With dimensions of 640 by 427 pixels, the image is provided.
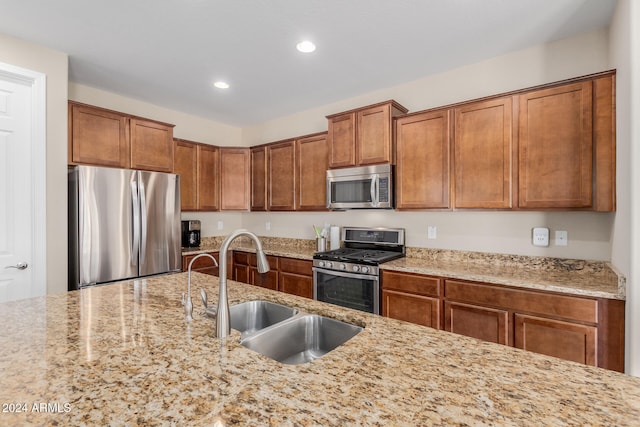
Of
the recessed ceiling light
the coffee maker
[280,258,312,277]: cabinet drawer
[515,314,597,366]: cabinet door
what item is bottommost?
[515,314,597,366]: cabinet door

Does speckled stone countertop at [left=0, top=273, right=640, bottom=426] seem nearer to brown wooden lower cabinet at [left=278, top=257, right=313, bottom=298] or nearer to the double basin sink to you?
the double basin sink

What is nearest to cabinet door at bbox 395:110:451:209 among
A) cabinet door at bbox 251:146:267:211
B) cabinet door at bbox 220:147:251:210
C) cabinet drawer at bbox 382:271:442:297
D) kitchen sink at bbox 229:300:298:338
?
cabinet drawer at bbox 382:271:442:297

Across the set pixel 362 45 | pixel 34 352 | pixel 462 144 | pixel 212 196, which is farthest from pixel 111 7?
pixel 462 144

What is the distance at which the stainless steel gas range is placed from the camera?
2.83m

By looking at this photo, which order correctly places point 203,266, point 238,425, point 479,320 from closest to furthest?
point 238,425 < point 479,320 < point 203,266

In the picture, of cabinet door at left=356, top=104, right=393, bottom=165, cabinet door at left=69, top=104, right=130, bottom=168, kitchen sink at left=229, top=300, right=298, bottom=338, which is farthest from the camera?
cabinet door at left=356, top=104, right=393, bottom=165

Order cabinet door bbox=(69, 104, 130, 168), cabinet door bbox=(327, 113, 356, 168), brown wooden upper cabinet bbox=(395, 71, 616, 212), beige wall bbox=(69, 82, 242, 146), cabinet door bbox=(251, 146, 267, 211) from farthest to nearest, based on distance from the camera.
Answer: cabinet door bbox=(251, 146, 267, 211) → beige wall bbox=(69, 82, 242, 146) → cabinet door bbox=(327, 113, 356, 168) → cabinet door bbox=(69, 104, 130, 168) → brown wooden upper cabinet bbox=(395, 71, 616, 212)

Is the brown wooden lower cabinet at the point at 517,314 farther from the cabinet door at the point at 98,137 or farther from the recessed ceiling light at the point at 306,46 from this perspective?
the cabinet door at the point at 98,137

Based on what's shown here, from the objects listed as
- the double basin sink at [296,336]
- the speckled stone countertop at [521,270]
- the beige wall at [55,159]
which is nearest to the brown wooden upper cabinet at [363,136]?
the speckled stone countertop at [521,270]

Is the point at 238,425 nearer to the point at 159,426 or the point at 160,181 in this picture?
the point at 159,426

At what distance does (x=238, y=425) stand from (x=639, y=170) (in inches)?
85.7

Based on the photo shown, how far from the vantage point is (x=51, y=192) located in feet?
8.47

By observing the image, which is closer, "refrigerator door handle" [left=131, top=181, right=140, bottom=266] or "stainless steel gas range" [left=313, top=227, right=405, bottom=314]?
"stainless steel gas range" [left=313, top=227, right=405, bottom=314]

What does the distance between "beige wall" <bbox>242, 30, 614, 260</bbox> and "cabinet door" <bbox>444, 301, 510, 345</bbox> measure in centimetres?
73
